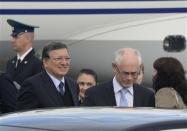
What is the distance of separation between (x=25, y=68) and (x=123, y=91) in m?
2.46

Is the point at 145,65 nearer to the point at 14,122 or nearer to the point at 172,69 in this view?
the point at 172,69

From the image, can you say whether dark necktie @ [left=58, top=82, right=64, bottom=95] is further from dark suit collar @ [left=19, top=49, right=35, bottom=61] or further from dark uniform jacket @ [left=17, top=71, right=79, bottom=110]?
dark suit collar @ [left=19, top=49, right=35, bottom=61]

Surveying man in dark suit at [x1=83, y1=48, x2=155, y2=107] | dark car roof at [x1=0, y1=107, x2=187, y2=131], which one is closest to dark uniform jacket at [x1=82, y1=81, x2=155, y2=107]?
man in dark suit at [x1=83, y1=48, x2=155, y2=107]

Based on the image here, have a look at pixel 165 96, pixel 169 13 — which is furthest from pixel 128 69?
pixel 169 13

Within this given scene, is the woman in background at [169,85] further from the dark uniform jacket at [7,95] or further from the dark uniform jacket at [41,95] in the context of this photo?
the dark uniform jacket at [7,95]

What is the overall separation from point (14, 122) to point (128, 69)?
243 cm

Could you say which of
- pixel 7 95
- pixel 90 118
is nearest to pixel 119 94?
pixel 7 95

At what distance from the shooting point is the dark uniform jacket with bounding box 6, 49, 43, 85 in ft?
27.1

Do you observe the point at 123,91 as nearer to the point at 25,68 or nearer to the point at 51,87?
the point at 51,87

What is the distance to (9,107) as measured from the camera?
6902mm

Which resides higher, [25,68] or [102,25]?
[102,25]

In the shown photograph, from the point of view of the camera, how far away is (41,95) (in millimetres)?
6043

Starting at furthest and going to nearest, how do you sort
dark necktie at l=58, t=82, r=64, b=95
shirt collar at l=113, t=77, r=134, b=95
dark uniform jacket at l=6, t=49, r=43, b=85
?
dark uniform jacket at l=6, t=49, r=43, b=85, dark necktie at l=58, t=82, r=64, b=95, shirt collar at l=113, t=77, r=134, b=95

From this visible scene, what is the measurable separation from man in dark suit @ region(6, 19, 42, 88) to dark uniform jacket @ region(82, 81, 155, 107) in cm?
235
